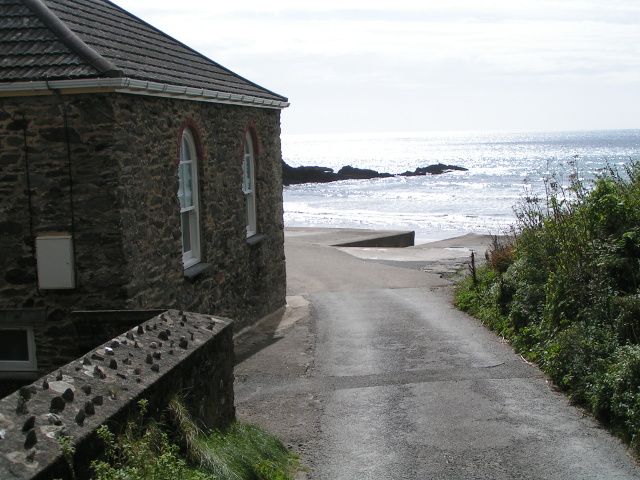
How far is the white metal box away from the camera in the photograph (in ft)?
29.3

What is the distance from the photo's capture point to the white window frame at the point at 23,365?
30.9 ft

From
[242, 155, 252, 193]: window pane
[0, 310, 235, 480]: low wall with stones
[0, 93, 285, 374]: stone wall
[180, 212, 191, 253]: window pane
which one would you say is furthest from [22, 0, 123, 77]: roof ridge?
[242, 155, 252, 193]: window pane

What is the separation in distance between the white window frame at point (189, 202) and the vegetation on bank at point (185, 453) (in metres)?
4.78

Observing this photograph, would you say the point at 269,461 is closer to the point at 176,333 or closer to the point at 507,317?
the point at 176,333

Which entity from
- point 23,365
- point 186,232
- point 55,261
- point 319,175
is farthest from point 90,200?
point 319,175

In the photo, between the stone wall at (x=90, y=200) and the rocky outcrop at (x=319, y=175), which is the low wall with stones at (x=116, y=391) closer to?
the stone wall at (x=90, y=200)

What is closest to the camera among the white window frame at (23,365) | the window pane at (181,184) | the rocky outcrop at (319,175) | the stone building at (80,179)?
the stone building at (80,179)

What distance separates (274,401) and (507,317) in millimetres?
5420

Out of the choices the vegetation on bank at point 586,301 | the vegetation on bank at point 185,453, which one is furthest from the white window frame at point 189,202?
the vegetation on bank at point 586,301

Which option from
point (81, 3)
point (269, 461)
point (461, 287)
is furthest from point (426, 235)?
point (269, 461)

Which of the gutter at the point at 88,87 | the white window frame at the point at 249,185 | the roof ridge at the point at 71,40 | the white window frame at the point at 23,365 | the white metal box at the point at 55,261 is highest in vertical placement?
the roof ridge at the point at 71,40

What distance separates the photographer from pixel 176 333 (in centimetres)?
634

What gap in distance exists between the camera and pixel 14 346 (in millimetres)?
9609

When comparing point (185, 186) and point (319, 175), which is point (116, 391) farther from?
point (319, 175)
